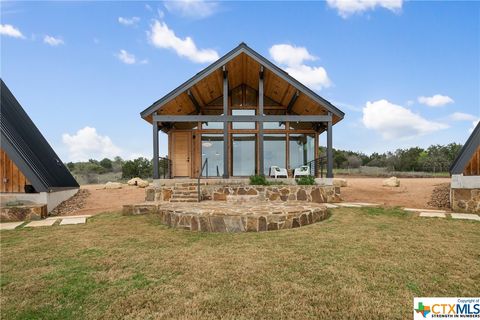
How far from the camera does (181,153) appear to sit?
46.6 feet

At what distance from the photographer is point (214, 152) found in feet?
46.3

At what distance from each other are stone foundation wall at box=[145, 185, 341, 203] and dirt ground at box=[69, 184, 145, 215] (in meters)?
1.50

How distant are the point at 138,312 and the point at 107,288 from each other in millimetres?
788

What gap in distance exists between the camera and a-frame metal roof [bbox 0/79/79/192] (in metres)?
8.81

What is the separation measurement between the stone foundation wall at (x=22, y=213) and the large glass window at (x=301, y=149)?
10.4 metres

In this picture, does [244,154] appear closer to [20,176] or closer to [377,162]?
[20,176]

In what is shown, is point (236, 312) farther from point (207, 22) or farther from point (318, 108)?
point (207, 22)

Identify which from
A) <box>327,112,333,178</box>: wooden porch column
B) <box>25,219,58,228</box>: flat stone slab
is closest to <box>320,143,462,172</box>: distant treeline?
<box>327,112,333,178</box>: wooden porch column

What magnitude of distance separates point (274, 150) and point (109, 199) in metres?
8.13

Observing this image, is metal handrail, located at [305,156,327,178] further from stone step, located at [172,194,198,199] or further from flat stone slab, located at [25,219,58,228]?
flat stone slab, located at [25,219,58,228]

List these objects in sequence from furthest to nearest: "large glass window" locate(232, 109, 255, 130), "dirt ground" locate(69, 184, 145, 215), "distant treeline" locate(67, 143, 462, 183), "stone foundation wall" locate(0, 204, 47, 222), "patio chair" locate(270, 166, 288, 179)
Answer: "distant treeline" locate(67, 143, 462, 183), "large glass window" locate(232, 109, 255, 130), "patio chair" locate(270, 166, 288, 179), "dirt ground" locate(69, 184, 145, 215), "stone foundation wall" locate(0, 204, 47, 222)

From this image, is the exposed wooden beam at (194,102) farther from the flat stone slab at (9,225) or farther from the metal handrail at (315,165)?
the flat stone slab at (9,225)

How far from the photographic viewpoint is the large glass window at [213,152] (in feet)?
46.1

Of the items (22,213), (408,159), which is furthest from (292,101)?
(408,159)
